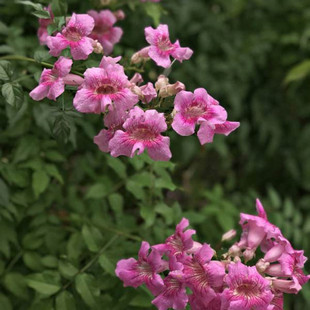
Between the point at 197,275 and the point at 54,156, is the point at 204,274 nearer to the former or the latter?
the point at 197,275

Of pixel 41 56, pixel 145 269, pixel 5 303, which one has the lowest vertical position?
pixel 5 303

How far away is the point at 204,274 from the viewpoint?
4.05 feet

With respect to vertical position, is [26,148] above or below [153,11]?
below

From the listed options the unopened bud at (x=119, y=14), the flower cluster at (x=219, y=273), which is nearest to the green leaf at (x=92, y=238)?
the flower cluster at (x=219, y=273)

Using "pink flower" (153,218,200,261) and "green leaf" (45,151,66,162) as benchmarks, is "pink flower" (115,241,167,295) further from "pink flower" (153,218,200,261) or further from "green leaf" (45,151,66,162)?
"green leaf" (45,151,66,162)

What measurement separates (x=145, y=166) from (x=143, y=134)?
0.73 meters

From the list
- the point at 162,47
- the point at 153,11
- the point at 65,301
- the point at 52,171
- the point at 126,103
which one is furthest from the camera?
the point at 153,11

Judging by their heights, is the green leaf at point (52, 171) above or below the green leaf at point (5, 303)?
above

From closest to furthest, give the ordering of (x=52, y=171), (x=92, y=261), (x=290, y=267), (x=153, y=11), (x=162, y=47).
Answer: (x=290, y=267)
(x=162, y=47)
(x=92, y=261)
(x=52, y=171)
(x=153, y=11)

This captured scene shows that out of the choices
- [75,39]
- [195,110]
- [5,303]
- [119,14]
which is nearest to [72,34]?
[75,39]

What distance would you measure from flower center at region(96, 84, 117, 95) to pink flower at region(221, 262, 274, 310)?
455 millimetres

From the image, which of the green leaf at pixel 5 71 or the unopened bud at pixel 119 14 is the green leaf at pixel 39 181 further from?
the unopened bud at pixel 119 14

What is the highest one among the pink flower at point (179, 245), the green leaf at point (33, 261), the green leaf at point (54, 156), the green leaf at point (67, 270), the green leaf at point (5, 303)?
the pink flower at point (179, 245)

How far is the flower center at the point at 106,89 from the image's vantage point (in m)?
1.23
